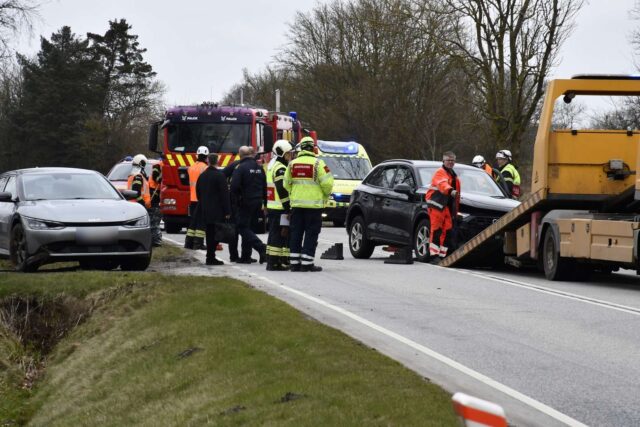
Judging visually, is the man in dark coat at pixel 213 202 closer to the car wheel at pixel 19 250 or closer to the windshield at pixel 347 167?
the car wheel at pixel 19 250

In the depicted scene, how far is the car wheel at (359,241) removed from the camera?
21406 millimetres

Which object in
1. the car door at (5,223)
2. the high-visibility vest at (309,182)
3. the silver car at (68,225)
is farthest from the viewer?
the high-visibility vest at (309,182)

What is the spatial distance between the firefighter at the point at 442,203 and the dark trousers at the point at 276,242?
95.1 inches

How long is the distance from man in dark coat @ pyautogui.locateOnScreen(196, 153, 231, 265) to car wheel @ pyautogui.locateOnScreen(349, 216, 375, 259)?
3.22 metres

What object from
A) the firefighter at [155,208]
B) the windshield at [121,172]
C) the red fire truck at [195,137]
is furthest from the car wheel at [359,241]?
the windshield at [121,172]

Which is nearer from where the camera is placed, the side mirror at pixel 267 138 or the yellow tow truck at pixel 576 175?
the yellow tow truck at pixel 576 175

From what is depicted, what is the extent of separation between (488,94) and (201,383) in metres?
33.6

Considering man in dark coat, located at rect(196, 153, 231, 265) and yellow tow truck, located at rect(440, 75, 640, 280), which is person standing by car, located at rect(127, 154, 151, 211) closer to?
man in dark coat, located at rect(196, 153, 231, 265)

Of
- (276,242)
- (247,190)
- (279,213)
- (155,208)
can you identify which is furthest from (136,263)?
(155,208)

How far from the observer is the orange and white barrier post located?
150 inches

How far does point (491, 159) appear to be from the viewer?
5062cm

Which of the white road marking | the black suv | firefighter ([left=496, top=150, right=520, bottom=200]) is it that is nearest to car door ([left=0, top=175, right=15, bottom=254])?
the white road marking

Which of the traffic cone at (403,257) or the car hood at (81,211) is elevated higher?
the car hood at (81,211)

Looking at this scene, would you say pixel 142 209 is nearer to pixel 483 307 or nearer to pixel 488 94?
pixel 483 307
